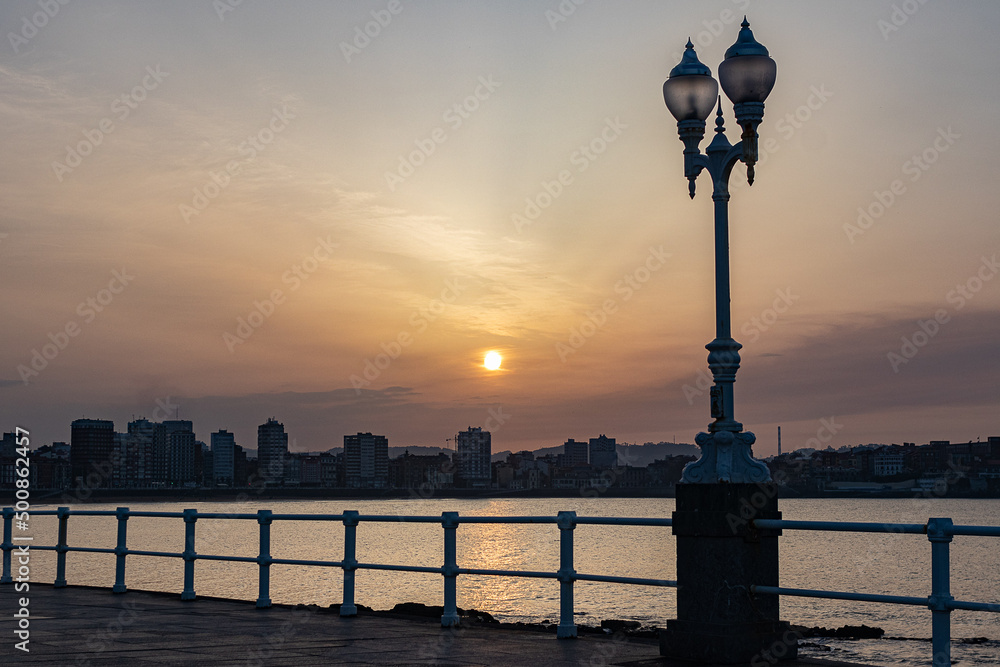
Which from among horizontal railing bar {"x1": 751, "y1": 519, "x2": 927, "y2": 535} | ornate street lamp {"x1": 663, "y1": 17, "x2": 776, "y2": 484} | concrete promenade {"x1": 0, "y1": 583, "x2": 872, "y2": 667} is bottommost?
concrete promenade {"x1": 0, "y1": 583, "x2": 872, "y2": 667}

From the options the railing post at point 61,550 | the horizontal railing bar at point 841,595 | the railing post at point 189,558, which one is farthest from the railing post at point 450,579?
the railing post at point 61,550

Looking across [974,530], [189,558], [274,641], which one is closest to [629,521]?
[974,530]

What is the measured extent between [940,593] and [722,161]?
13.8 feet

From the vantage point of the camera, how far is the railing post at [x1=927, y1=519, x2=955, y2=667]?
313 inches

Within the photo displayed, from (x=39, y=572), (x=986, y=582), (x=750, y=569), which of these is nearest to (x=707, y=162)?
(x=750, y=569)

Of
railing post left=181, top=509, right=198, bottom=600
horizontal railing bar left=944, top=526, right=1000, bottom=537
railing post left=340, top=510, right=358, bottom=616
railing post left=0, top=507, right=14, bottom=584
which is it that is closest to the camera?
horizontal railing bar left=944, top=526, right=1000, bottom=537

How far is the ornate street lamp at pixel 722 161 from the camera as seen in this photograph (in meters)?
9.34

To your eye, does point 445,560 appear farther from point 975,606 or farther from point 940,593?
point 975,606

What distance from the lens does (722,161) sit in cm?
995

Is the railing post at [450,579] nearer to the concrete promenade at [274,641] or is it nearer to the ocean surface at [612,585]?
the concrete promenade at [274,641]

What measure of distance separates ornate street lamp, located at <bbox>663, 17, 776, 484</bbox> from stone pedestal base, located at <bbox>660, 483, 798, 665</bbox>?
20 centimetres

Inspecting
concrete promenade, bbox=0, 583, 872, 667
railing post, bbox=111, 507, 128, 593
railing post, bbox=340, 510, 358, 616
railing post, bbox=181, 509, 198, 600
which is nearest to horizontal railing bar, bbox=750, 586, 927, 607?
concrete promenade, bbox=0, 583, 872, 667

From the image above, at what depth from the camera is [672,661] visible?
29.8ft

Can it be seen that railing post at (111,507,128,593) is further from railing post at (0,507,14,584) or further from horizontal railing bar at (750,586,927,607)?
horizontal railing bar at (750,586,927,607)
